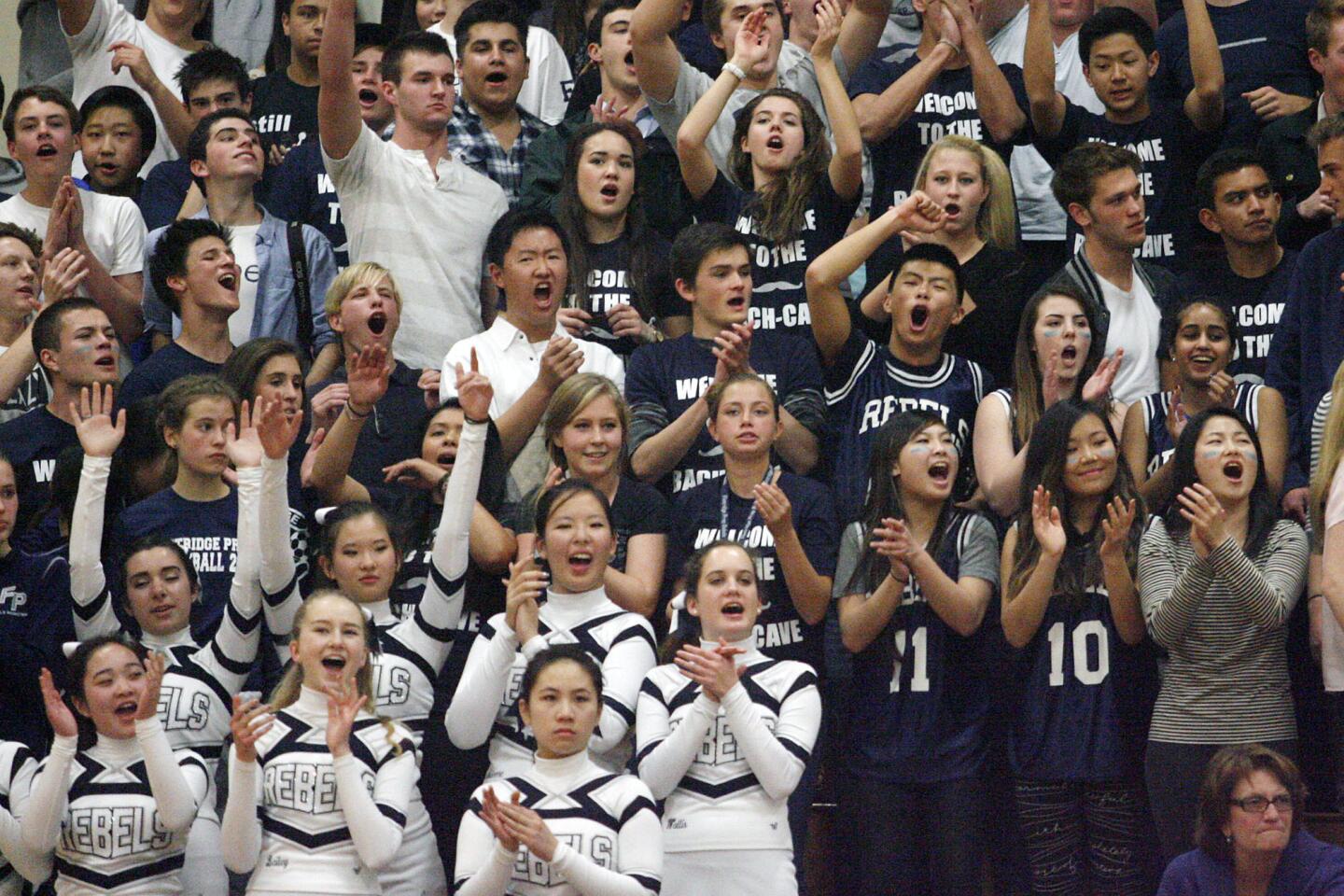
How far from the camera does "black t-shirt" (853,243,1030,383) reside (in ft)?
22.8

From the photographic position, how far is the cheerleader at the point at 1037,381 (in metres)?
6.29

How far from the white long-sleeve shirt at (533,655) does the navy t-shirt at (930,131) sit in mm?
2560

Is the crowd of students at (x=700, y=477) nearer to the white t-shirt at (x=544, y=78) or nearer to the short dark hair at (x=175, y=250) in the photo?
the short dark hair at (x=175, y=250)

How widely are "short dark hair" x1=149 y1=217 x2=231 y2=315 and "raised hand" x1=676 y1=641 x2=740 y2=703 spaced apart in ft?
8.62

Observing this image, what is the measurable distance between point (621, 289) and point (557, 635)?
1805 millimetres

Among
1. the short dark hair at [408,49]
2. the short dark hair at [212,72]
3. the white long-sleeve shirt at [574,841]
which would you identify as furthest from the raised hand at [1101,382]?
the short dark hair at [212,72]

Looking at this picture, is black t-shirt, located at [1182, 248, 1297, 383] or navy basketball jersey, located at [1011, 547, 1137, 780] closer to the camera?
navy basketball jersey, located at [1011, 547, 1137, 780]

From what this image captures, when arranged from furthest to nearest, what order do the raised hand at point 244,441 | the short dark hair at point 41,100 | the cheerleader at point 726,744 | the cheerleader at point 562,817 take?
the short dark hair at point 41,100
the raised hand at point 244,441
the cheerleader at point 726,744
the cheerleader at point 562,817

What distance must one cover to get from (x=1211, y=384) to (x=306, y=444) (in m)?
2.87

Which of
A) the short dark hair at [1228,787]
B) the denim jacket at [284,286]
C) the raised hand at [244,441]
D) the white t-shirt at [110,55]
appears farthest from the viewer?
the white t-shirt at [110,55]

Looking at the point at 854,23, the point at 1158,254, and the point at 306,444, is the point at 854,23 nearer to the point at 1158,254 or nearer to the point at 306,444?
Result: the point at 1158,254

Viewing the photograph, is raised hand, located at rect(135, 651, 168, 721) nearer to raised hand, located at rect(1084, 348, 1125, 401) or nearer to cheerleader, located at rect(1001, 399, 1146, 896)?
cheerleader, located at rect(1001, 399, 1146, 896)

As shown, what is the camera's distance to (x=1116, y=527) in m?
5.75

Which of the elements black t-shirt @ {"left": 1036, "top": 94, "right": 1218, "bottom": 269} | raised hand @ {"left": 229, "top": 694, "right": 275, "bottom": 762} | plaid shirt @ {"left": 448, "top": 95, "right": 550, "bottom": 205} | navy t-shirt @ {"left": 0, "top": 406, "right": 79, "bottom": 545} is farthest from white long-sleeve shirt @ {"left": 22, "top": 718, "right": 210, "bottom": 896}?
black t-shirt @ {"left": 1036, "top": 94, "right": 1218, "bottom": 269}
